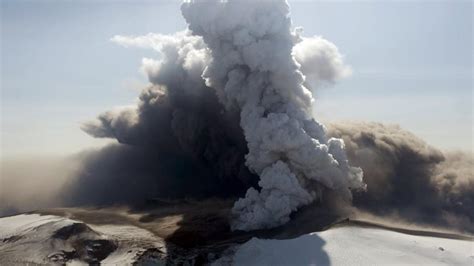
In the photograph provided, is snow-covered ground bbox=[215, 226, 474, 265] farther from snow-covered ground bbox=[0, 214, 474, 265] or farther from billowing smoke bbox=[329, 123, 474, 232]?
billowing smoke bbox=[329, 123, 474, 232]

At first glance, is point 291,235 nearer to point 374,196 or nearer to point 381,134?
point 374,196

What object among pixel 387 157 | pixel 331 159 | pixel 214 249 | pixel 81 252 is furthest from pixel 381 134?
pixel 81 252

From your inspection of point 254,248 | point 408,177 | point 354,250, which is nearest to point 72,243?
point 254,248

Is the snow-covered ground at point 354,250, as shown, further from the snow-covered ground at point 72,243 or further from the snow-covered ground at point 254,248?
the snow-covered ground at point 72,243

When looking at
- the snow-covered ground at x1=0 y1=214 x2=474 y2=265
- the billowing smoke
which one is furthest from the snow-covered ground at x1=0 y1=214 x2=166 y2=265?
the billowing smoke

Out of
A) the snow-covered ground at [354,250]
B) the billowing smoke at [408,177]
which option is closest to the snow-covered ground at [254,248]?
the snow-covered ground at [354,250]

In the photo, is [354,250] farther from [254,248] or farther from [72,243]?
[72,243]
